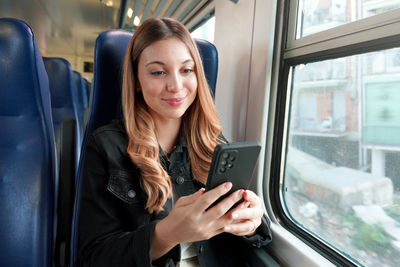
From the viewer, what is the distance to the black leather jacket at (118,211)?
0.83 meters

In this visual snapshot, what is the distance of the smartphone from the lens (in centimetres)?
64

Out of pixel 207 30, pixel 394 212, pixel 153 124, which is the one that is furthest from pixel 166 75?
pixel 207 30

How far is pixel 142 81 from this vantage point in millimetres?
1084

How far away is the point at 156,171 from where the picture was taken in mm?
999

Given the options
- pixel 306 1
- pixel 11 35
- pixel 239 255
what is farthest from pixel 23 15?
pixel 239 255

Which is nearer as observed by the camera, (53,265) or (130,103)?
(130,103)

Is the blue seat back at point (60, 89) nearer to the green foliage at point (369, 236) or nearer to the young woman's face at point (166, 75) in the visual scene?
the young woman's face at point (166, 75)

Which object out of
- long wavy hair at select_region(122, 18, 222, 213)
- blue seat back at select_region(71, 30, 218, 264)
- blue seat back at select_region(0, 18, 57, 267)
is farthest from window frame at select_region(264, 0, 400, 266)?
blue seat back at select_region(0, 18, 57, 267)

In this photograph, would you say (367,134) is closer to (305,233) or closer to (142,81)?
(305,233)

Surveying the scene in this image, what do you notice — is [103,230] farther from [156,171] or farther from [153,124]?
[153,124]

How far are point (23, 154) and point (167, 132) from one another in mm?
610

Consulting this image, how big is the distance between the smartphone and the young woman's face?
18.2 inches

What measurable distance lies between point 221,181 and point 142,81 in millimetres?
588

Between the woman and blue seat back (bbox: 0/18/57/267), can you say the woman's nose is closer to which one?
the woman
